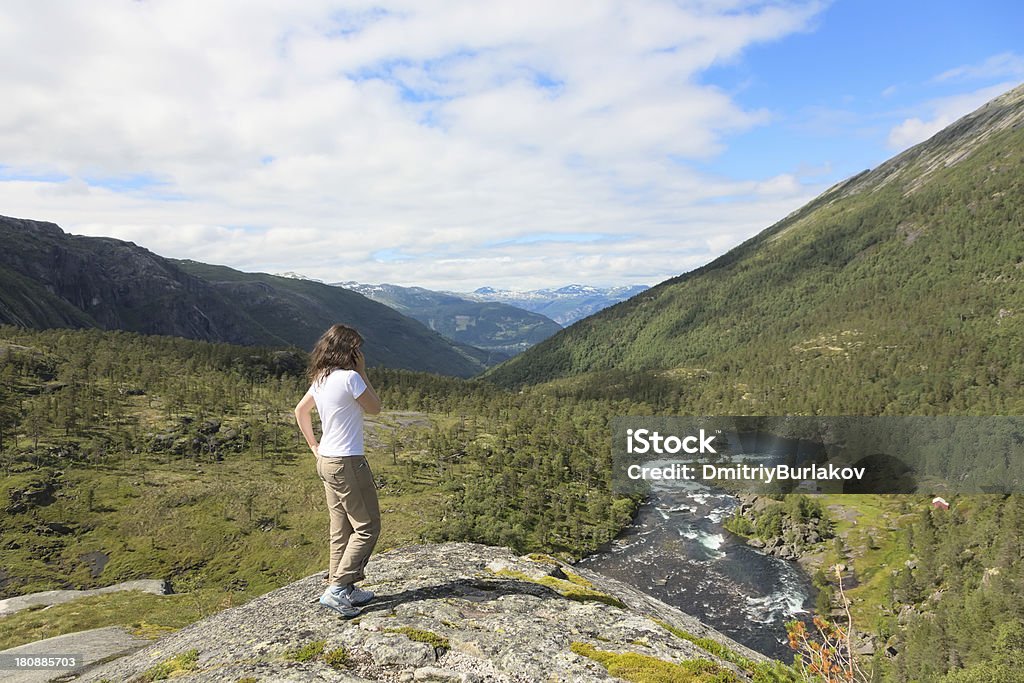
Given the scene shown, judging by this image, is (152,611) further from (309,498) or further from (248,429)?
(248,429)

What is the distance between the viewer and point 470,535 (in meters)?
89.5

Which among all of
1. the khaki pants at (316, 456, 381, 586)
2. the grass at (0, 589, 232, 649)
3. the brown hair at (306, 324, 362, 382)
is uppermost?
the brown hair at (306, 324, 362, 382)

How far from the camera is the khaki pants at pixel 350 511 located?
1104 centimetres

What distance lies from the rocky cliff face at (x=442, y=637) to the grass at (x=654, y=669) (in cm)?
4

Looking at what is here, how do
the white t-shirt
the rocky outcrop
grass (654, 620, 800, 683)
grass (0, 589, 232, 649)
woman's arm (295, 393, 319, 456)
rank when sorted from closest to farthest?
grass (654, 620, 800, 683) → the white t-shirt → woman's arm (295, 393, 319, 456) → grass (0, 589, 232, 649) → the rocky outcrop

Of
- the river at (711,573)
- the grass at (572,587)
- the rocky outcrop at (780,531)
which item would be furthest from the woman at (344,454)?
the rocky outcrop at (780,531)

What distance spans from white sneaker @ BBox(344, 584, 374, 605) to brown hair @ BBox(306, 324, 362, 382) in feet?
16.4

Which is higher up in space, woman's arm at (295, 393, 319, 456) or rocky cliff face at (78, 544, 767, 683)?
woman's arm at (295, 393, 319, 456)

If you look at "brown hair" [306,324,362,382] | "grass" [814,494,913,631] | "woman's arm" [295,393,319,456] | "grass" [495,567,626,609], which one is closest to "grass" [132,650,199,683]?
"woman's arm" [295,393,319,456]

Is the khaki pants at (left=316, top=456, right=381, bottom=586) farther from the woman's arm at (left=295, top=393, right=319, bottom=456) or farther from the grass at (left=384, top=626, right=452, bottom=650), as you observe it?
the grass at (left=384, top=626, right=452, bottom=650)

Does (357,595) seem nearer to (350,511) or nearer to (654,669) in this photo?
(350,511)

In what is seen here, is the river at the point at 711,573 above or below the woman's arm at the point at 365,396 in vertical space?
below

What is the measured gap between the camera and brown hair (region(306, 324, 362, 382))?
36.7ft

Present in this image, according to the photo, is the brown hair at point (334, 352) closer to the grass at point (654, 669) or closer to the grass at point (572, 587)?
the grass at point (654, 669)
